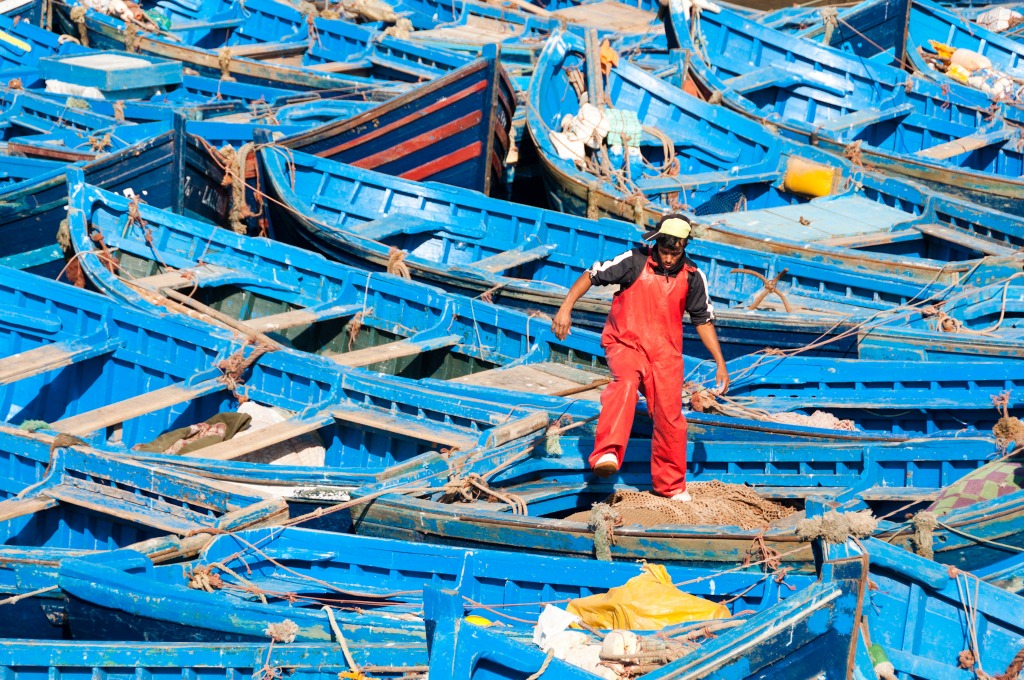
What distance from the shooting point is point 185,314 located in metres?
10.5

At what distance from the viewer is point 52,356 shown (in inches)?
384

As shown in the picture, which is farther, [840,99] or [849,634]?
[840,99]

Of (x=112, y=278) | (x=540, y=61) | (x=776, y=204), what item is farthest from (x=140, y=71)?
(x=776, y=204)

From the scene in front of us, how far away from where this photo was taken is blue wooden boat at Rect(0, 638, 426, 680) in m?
6.42

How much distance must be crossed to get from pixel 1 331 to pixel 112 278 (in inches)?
36.9

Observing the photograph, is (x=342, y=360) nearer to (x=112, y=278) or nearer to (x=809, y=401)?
(x=112, y=278)

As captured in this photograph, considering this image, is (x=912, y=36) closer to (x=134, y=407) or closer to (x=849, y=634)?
(x=134, y=407)

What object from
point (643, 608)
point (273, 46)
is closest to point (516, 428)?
point (643, 608)

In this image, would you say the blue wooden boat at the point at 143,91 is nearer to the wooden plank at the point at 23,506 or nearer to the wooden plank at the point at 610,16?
the wooden plank at the point at 610,16

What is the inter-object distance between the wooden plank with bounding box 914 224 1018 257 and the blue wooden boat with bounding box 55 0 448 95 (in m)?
6.63

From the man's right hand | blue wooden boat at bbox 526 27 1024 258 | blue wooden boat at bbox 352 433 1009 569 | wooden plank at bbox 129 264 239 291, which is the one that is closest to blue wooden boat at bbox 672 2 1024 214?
blue wooden boat at bbox 526 27 1024 258

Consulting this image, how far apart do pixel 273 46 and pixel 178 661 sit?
1316cm

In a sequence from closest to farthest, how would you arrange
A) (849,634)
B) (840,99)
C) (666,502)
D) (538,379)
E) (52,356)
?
(849,634)
(666,502)
(538,379)
(52,356)
(840,99)

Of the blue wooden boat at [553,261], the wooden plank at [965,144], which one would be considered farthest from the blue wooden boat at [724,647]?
the wooden plank at [965,144]
